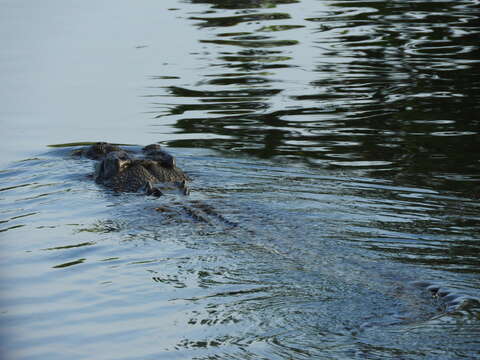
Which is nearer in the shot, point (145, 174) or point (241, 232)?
point (241, 232)

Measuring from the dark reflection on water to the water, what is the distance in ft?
0.19

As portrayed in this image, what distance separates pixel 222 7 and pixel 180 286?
17.2 meters

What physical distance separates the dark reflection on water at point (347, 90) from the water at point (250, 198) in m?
0.06

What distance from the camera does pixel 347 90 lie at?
13.6 m

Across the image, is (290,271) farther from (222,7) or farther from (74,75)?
(222,7)

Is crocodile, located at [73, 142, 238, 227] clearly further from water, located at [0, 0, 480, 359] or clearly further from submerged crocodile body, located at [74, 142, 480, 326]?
water, located at [0, 0, 480, 359]

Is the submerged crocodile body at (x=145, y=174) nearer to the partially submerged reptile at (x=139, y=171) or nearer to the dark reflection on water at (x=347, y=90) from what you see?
the partially submerged reptile at (x=139, y=171)

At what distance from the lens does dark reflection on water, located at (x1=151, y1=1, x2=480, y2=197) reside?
33.6 ft

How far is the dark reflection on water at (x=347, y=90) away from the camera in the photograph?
33.6ft

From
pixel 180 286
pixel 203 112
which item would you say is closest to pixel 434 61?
pixel 203 112

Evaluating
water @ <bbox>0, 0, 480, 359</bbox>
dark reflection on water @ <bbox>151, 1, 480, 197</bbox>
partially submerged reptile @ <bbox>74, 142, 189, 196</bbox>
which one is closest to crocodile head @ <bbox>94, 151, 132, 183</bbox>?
partially submerged reptile @ <bbox>74, 142, 189, 196</bbox>

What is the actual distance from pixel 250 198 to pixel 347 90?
573 cm

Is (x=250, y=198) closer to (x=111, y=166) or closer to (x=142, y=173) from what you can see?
(x=142, y=173)

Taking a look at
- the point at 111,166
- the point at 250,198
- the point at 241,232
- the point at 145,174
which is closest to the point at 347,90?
the point at 145,174
